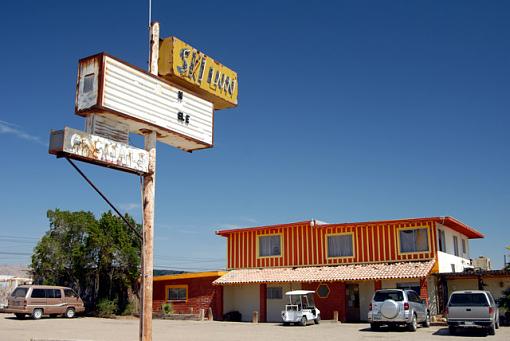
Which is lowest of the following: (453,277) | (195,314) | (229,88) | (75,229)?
(195,314)

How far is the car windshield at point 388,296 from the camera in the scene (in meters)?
22.1

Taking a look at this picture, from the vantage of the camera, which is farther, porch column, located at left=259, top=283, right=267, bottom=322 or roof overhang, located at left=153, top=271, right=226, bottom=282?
roof overhang, located at left=153, top=271, right=226, bottom=282

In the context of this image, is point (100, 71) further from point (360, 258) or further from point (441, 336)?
point (360, 258)

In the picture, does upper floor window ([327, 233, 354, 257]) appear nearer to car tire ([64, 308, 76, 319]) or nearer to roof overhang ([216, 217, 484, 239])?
roof overhang ([216, 217, 484, 239])

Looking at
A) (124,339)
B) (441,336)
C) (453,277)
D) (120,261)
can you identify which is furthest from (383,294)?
(120,261)

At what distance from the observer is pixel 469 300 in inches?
809

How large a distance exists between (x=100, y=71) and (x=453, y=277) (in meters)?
22.4

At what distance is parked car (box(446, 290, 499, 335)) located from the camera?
65.1ft

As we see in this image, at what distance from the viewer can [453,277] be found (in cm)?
2844

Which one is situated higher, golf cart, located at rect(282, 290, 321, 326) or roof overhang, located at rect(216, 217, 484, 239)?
roof overhang, located at rect(216, 217, 484, 239)

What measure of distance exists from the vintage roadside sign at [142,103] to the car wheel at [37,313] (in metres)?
19.0

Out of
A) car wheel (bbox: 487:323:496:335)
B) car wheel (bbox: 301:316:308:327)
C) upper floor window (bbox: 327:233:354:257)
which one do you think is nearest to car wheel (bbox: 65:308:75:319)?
car wheel (bbox: 301:316:308:327)

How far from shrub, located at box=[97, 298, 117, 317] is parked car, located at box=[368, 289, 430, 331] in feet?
58.6

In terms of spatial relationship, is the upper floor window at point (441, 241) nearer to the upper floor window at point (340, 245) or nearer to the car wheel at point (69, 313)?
the upper floor window at point (340, 245)
